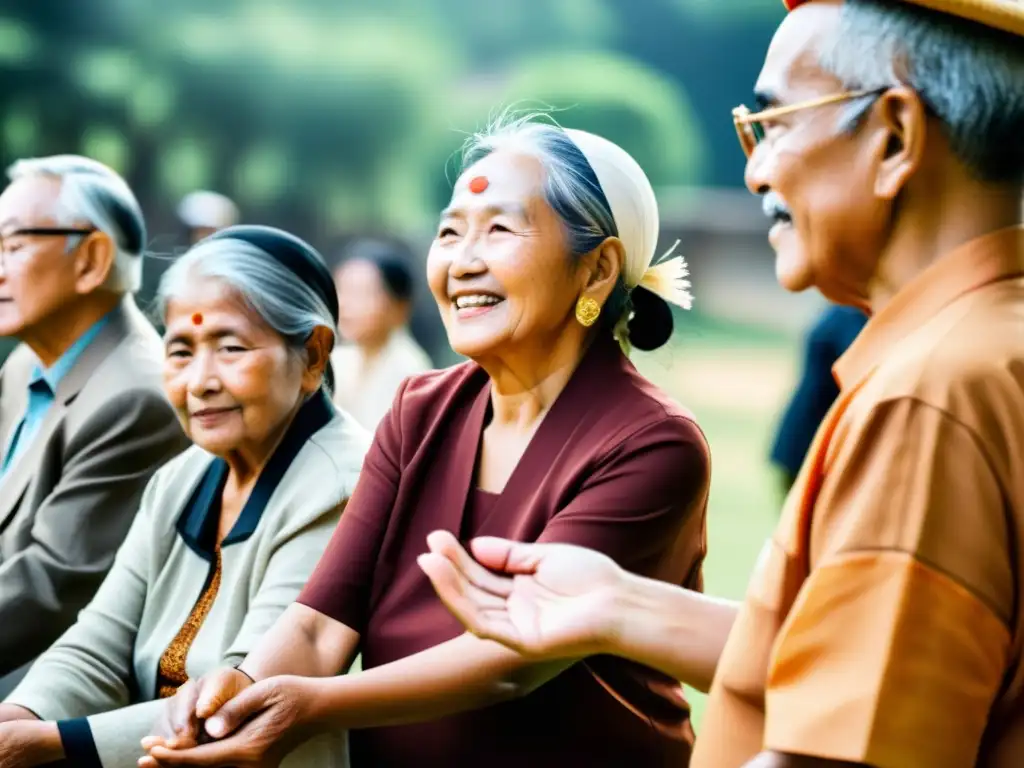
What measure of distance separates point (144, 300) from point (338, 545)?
1323 mm

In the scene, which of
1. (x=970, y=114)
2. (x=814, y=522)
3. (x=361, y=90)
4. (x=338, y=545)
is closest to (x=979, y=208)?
(x=970, y=114)

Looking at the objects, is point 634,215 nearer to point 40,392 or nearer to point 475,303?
point 475,303

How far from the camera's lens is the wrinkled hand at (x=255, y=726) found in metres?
2.02

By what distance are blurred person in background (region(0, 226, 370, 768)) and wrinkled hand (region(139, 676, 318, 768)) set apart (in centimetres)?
34

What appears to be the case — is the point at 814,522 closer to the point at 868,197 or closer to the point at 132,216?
the point at 868,197

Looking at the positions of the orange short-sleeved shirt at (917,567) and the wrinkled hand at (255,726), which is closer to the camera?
the orange short-sleeved shirt at (917,567)

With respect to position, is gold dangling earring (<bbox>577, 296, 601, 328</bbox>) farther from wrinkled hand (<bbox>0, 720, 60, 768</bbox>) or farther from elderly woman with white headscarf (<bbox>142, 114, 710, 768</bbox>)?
wrinkled hand (<bbox>0, 720, 60, 768</bbox>)

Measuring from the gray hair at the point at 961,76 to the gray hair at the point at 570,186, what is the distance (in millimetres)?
797

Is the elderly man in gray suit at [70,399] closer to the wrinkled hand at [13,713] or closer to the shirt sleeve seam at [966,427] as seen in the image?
the wrinkled hand at [13,713]

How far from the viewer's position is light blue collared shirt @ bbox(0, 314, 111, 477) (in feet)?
10.3

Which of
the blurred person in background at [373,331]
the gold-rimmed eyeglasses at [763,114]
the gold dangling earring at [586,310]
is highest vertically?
the gold-rimmed eyeglasses at [763,114]

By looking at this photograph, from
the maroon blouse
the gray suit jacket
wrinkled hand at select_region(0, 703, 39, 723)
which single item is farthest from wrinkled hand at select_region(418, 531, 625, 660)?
the gray suit jacket

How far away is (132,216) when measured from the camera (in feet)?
10.8

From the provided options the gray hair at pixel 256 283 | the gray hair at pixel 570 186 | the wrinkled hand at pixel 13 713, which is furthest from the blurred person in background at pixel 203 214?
the gray hair at pixel 570 186
